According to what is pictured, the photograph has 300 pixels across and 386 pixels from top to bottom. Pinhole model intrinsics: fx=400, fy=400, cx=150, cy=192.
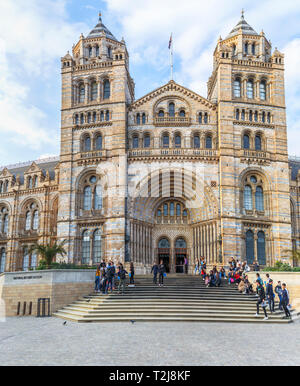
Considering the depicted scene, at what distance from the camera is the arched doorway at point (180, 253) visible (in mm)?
39094

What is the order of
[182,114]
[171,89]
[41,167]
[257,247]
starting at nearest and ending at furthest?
[257,247]
[182,114]
[171,89]
[41,167]

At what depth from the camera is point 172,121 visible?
39.3 m

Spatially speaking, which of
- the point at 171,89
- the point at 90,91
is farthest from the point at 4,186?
the point at 171,89

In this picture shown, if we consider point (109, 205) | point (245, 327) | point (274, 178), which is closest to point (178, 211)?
point (109, 205)

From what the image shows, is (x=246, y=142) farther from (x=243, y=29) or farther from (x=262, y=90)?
(x=243, y=29)

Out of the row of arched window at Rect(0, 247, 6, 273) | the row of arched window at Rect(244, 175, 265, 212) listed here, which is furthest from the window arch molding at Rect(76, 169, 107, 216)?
the row of arched window at Rect(0, 247, 6, 273)

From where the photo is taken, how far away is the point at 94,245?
3750cm

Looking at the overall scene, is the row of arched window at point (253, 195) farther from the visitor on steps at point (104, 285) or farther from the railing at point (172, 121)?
the visitor on steps at point (104, 285)

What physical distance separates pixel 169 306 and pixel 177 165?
18181mm

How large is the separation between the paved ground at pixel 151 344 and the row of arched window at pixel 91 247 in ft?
58.5

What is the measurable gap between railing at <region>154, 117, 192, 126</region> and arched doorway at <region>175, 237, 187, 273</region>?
37.1ft

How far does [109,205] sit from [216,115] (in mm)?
13827

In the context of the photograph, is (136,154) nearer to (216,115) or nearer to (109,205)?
(109,205)

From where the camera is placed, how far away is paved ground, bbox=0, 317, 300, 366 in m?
11.5
